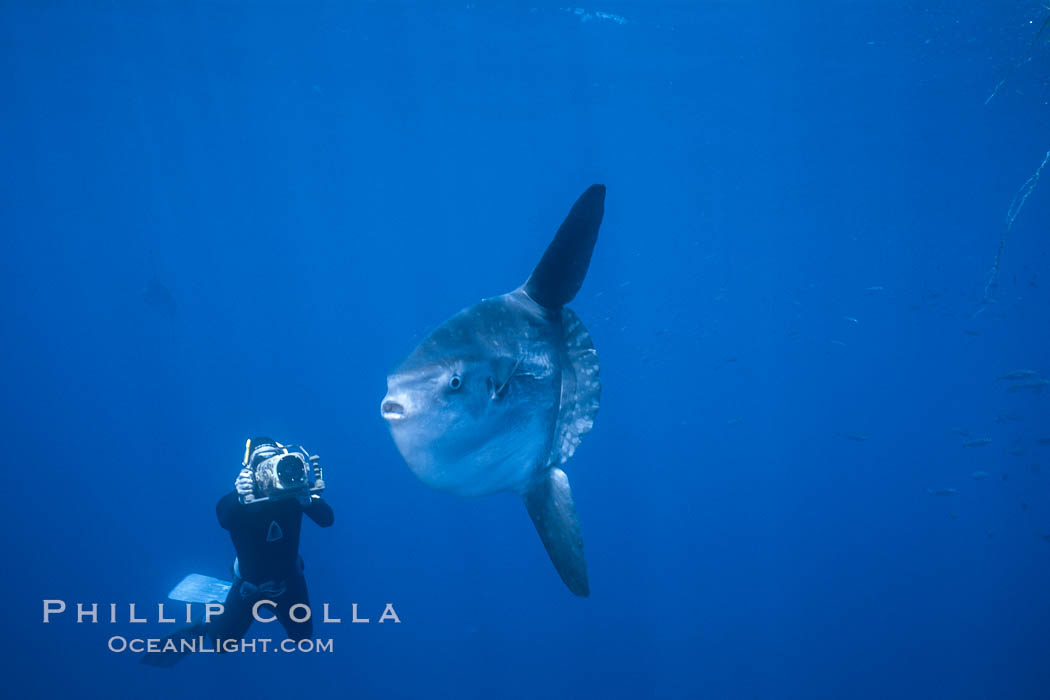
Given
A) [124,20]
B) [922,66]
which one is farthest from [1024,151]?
[124,20]

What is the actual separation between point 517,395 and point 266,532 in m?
3.52

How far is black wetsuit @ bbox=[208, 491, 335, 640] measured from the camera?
4.25 m

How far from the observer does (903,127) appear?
767 inches

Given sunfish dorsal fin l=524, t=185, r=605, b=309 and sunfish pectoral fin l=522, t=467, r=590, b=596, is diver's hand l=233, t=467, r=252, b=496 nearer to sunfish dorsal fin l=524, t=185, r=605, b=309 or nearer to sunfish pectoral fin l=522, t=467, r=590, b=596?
sunfish pectoral fin l=522, t=467, r=590, b=596

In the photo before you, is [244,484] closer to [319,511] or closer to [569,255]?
[319,511]

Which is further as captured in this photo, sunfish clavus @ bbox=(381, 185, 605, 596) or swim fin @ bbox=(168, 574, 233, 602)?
swim fin @ bbox=(168, 574, 233, 602)

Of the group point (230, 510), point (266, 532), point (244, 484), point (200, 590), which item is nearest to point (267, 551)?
point (266, 532)

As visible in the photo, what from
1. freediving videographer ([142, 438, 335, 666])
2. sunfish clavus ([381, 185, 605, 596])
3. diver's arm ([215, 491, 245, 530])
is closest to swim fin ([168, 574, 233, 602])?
freediving videographer ([142, 438, 335, 666])

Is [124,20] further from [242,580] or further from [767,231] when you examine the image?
[767,231]

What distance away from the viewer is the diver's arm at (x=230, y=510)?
164 inches

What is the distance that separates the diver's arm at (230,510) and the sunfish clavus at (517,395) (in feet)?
9.69

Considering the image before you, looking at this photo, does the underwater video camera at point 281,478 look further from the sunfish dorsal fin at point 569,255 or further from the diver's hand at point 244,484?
the sunfish dorsal fin at point 569,255

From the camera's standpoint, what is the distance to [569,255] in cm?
204

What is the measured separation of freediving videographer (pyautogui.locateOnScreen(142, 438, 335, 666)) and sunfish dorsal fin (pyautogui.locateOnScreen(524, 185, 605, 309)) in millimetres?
2262
